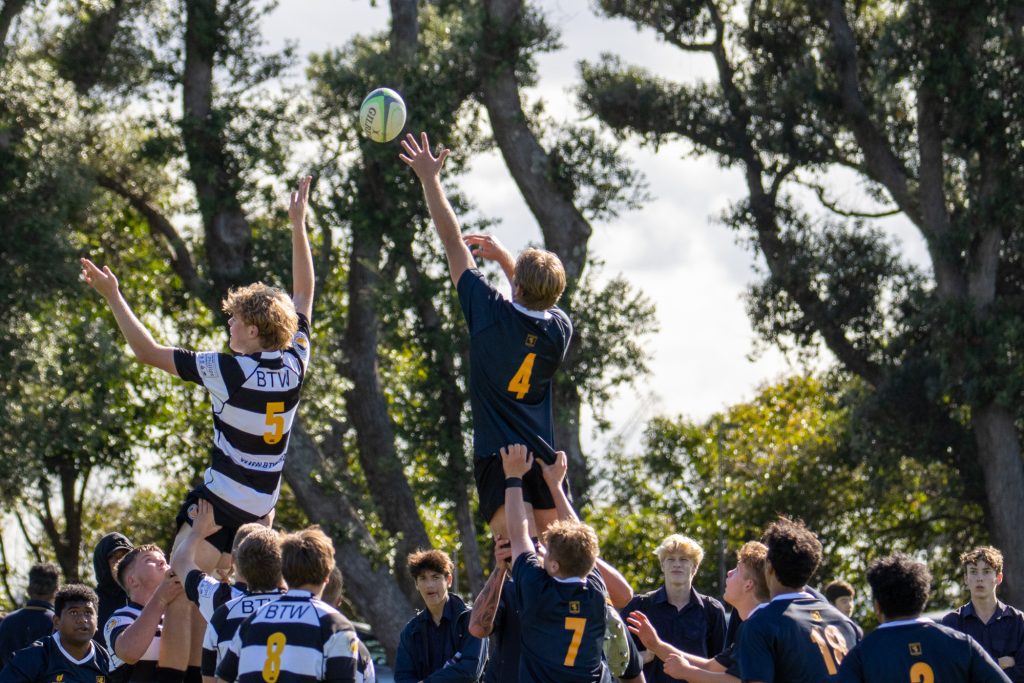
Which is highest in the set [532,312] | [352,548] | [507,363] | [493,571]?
[352,548]

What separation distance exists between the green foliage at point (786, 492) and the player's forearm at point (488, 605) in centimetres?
1697

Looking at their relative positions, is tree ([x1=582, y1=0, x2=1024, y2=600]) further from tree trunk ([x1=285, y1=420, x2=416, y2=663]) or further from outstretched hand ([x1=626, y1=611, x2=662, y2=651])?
outstretched hand ([x1=626, y1=611, x2=662, y2=651])

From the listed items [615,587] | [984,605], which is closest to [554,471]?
[615,587]

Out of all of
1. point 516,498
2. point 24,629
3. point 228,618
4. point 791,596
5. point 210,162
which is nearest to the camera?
point 228,618

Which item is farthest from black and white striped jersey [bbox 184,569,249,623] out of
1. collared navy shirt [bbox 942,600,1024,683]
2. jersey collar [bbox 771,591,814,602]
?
collared navy shirt [bbox 942,600,1024,683]

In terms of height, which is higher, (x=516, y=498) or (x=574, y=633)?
(x=516, y=498)

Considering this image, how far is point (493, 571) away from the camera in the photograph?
745 centimetres

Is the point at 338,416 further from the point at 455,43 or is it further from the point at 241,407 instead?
the point at 241,407

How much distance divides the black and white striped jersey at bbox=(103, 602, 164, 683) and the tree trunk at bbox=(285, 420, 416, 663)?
1432 centimetres

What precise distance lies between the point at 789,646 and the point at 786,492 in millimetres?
25937

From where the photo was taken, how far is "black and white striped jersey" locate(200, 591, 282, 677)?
6.48m

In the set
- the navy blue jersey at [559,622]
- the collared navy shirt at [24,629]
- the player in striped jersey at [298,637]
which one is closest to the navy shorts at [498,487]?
the navy blue jersey at [559,622]

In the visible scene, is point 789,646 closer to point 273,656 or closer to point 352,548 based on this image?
point 273,656

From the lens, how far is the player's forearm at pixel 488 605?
742 centimetres
